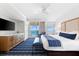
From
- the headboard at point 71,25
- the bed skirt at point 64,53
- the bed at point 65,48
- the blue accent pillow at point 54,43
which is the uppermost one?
the headboard at point 71,25

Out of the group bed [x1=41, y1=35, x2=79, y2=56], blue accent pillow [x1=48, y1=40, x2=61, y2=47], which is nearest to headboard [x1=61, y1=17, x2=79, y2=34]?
bed [x1=41, y1=35, x2=79, y2=56]

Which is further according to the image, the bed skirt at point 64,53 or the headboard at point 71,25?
the headboard at point 71,25

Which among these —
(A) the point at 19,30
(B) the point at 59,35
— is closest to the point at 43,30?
(B) the point at 59,35

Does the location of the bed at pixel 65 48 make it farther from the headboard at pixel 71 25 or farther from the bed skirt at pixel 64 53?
the headboard at pixel 71 25

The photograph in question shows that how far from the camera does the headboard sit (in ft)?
10.2

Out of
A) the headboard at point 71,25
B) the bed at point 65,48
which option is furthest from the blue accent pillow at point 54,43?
the headboard at point 71,25

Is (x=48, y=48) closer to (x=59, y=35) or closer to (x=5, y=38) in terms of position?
(x=59, y=35)

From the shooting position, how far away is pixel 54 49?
8.92ft

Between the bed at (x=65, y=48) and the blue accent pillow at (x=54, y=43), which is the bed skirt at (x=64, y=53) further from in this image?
the blue accent pillow at (x=54, y=43)

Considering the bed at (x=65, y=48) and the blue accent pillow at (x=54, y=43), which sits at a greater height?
the blue accent pillow at (x=54, y=43)

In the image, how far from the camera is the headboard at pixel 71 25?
312 centimetres

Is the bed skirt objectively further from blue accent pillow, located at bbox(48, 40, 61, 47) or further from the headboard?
the headboard

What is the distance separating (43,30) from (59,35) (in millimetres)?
482

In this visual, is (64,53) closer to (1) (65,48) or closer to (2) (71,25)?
(1) (65,48)
